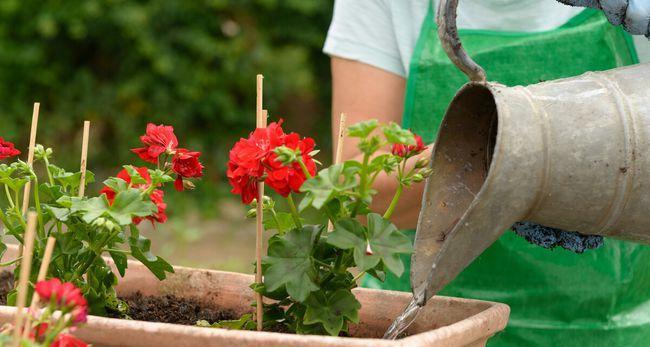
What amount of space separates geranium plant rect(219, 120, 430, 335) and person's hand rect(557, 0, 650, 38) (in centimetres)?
23

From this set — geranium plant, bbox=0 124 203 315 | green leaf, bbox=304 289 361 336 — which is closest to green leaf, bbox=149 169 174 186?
geranium plant, bbox=0 124 203 315

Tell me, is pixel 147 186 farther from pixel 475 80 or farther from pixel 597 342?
pixel 597 342

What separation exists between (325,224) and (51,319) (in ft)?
1.09

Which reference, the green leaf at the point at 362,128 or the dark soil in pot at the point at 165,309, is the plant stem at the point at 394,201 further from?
the dark soil in pot at the point at 165,309

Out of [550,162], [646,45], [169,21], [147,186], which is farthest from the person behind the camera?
[169,21]

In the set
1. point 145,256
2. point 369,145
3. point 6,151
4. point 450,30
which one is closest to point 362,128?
point 369,145

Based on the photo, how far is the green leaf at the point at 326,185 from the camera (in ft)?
3.18

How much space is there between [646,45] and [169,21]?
129 inches

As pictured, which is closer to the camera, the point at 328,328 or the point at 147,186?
the point at 328,328

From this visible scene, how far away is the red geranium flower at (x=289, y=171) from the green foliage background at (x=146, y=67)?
3.51 m

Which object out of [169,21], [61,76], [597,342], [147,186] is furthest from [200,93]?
[147,186]

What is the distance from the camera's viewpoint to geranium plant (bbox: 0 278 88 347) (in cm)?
83

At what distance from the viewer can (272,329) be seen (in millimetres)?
1127

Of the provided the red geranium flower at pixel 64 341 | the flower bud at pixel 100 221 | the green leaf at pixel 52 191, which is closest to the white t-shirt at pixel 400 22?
the green leaf at pixel 52 191
